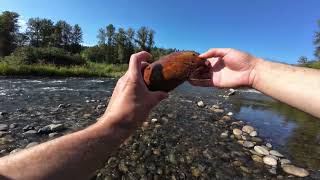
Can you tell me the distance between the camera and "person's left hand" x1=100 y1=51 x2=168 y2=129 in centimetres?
163

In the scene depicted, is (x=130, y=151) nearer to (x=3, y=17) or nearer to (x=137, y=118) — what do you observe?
(x=137, y=118)

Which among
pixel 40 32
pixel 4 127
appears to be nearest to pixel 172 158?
pixel 4 127

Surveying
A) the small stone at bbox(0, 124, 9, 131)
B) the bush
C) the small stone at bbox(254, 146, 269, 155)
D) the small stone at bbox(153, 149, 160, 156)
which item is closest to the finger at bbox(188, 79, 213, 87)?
the small stone at bbox(153, 149, 160, 156)

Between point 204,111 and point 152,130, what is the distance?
3.73m

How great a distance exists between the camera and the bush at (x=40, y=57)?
31828 mm

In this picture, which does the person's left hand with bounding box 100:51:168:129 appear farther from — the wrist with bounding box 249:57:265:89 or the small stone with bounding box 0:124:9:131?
the small stone with bounding box 0:124:9:131

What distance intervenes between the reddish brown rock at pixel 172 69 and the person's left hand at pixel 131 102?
0.35 meters

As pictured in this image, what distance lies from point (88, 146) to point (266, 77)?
→ 1.24 meters

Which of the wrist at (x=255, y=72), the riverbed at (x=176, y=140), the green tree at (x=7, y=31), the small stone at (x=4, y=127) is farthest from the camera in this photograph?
the green tree at (x=7, y=31)

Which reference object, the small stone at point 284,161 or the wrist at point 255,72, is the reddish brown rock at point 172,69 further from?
the small stone at point 284,161

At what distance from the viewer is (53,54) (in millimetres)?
38188

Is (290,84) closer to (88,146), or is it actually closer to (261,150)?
(88,146)

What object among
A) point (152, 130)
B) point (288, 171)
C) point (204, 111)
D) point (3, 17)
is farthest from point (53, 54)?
point (288, 171)

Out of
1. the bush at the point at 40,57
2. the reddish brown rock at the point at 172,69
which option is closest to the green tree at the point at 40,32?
the bush at the point at 40,57
